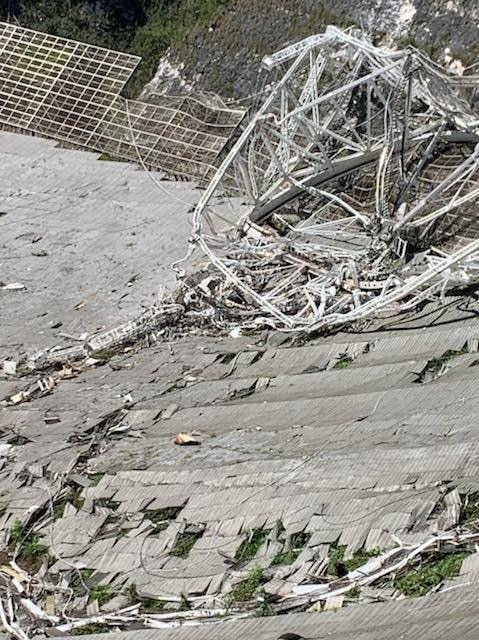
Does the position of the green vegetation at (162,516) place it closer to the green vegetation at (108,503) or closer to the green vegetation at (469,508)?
the green vegetation at (108,503)

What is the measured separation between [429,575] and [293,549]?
1.47 meters

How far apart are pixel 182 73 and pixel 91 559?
1950cm

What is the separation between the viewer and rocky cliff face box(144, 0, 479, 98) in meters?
23.6

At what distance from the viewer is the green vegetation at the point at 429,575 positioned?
796 cm

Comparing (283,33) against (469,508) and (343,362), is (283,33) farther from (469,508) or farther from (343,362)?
(469,508)

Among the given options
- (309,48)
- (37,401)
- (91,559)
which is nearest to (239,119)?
(309,48)

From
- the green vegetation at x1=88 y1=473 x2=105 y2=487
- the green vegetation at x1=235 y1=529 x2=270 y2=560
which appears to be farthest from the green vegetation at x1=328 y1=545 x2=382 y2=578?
the green vegetation at x1=88 y1=473 x2=105 y2=487

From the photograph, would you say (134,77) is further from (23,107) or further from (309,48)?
(309,48)

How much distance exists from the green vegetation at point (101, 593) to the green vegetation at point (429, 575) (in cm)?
272

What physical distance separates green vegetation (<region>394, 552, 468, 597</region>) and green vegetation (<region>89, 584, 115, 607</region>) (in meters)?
2.72

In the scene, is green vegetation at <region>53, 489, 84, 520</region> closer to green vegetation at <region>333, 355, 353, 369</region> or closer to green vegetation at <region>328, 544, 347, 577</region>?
green vegetation at <region>328, 544, 347, 577</region>

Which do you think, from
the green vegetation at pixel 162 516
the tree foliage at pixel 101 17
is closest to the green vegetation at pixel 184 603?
the green vegetation at pixel 162 516

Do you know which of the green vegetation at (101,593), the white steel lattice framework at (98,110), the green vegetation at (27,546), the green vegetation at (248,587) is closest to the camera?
the green vegetation at (248,587)

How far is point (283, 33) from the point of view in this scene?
26.6 m
